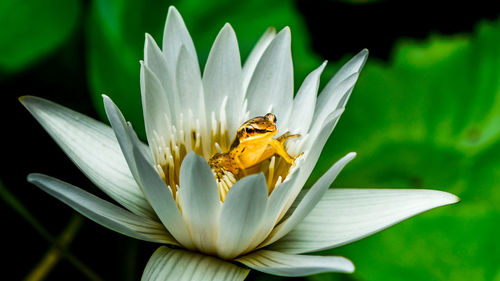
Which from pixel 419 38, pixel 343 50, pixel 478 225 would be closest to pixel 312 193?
pixel 478 225

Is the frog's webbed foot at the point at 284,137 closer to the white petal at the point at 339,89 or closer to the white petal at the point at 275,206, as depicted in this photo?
the white petal at the point at 339,89

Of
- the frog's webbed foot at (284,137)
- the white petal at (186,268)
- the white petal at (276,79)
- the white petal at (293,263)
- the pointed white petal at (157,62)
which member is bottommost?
the white petal at (186,268)

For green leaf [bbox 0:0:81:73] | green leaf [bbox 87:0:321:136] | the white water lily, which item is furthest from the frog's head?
green leaf [bbox 0:0:81:73]

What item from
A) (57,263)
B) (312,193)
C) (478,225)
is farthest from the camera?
(57,263)

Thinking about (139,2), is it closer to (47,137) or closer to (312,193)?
(47,137)

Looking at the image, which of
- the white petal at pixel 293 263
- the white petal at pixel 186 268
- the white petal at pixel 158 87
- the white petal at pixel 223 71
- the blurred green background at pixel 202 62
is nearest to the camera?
the white petal at pixel 293 263

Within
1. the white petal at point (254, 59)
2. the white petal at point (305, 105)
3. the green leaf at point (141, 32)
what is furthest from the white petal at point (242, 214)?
the green leaf at point (141, 32)
